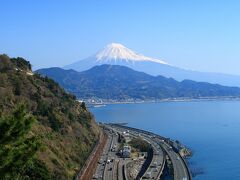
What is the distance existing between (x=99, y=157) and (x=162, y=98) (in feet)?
332

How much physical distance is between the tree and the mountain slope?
397ft

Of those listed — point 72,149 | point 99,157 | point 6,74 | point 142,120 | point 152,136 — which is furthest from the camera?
point 142,120

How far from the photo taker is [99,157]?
Result: 32250mm

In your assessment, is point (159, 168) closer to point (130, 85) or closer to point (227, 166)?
point (227, 166)

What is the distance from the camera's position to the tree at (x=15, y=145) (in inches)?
262

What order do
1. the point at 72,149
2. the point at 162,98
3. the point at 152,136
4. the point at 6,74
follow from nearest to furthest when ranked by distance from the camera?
the point at 72,149, the point at 6,74, the point at 152,136, the point at 162,98

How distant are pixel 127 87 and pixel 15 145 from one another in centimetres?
13956

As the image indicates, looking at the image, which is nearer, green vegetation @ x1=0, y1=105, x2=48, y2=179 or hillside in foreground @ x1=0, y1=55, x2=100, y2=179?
green vegetation @ x1=0, y1=105, x2=48, y2=179

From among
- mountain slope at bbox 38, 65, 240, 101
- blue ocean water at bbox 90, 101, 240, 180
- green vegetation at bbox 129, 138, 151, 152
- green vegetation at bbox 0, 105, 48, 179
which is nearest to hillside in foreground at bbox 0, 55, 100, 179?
green vegetation at bbox 129, 138, 151, 152

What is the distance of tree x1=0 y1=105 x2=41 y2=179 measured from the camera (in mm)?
6659

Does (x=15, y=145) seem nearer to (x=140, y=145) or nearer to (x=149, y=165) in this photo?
(x=149, y=165)

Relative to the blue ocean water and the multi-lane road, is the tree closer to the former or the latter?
the multi-lane road

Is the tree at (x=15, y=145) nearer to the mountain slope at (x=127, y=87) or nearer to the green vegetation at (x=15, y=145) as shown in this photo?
the green vegetation at (x=15, y=145)

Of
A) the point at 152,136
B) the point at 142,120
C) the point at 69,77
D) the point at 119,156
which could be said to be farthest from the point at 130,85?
the point at 119,156
